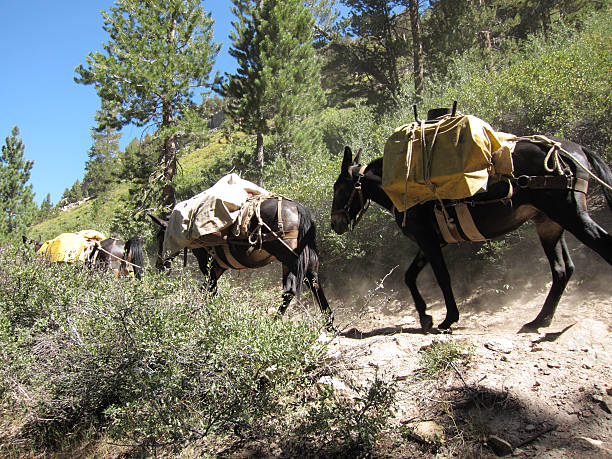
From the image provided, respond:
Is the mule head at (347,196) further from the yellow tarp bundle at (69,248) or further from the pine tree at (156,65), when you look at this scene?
the pine tree at (156,65)

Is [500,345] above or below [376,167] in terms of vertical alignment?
below

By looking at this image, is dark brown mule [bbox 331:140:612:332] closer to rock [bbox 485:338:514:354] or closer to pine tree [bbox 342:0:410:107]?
rock [bbox 485:338:514:354]

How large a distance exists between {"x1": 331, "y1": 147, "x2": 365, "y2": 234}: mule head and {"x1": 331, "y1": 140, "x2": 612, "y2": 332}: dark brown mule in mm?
14

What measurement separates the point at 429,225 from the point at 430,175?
0.87 metres

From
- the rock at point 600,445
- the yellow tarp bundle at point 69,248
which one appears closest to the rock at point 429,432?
the rock at point 600,445

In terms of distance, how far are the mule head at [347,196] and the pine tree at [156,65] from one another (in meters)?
9.81


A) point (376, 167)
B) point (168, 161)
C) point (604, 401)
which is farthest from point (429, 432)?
point (168, 161)

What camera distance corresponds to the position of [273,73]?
1586 centimetres

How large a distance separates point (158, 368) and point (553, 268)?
4.30 meters

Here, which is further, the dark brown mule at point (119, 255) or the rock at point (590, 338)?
the dark brown mule at point (119, 255)

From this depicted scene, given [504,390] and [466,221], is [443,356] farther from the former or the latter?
[466,221]

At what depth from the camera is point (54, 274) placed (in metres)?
6.24

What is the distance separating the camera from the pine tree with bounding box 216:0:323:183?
15344 mm

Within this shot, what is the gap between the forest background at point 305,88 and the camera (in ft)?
26.4
